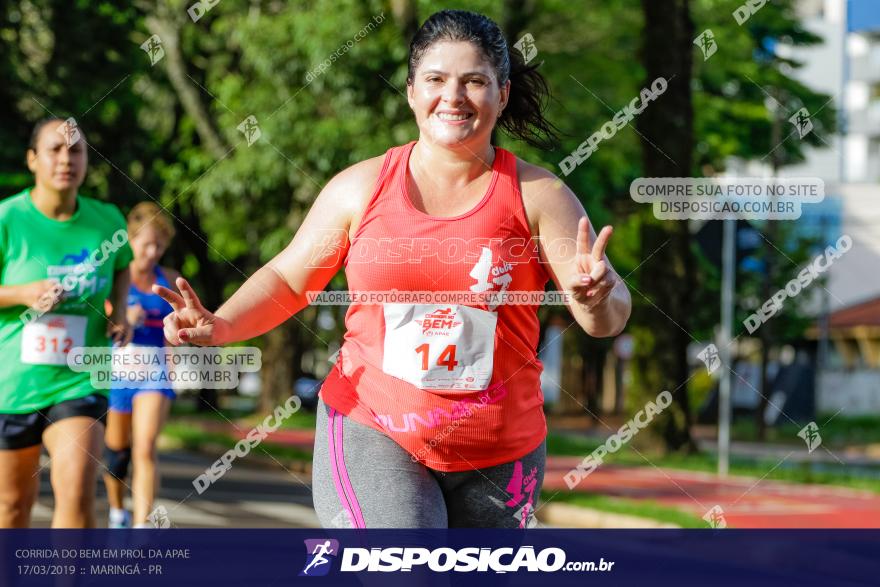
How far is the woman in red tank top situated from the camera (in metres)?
3.16

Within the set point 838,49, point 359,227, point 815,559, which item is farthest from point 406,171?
point 838,49

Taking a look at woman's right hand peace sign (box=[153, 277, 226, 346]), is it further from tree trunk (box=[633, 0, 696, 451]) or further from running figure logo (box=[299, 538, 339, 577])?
tree trunk (box=[633, 0, 696, 451])

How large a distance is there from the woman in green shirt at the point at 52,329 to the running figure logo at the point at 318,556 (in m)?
1.47

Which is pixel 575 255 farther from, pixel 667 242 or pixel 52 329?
pixel 667 242

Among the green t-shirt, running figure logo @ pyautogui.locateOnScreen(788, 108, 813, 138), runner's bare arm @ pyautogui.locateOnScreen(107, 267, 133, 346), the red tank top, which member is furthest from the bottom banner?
running figure logo @ pyautogui.locateOnScreen(788, 108, 813, 138)

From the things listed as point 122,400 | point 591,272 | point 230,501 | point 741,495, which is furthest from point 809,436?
point 591,272

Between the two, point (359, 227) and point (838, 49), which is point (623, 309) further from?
point (838, 49)

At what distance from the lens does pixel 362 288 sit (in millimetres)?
3205

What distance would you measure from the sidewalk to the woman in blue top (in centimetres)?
276

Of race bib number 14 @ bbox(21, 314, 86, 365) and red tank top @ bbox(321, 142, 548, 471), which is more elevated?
race bib number 14 @ bbox(21, 314, 86, 365)

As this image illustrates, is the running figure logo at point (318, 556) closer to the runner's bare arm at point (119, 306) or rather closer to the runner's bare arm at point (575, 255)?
the runner's bare arm at point (575, 255)

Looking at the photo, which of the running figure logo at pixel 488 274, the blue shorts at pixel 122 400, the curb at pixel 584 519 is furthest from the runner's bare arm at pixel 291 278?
the curb at pixel 584 519

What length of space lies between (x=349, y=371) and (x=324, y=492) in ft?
0.96

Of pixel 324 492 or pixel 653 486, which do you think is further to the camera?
pixel 653 486
